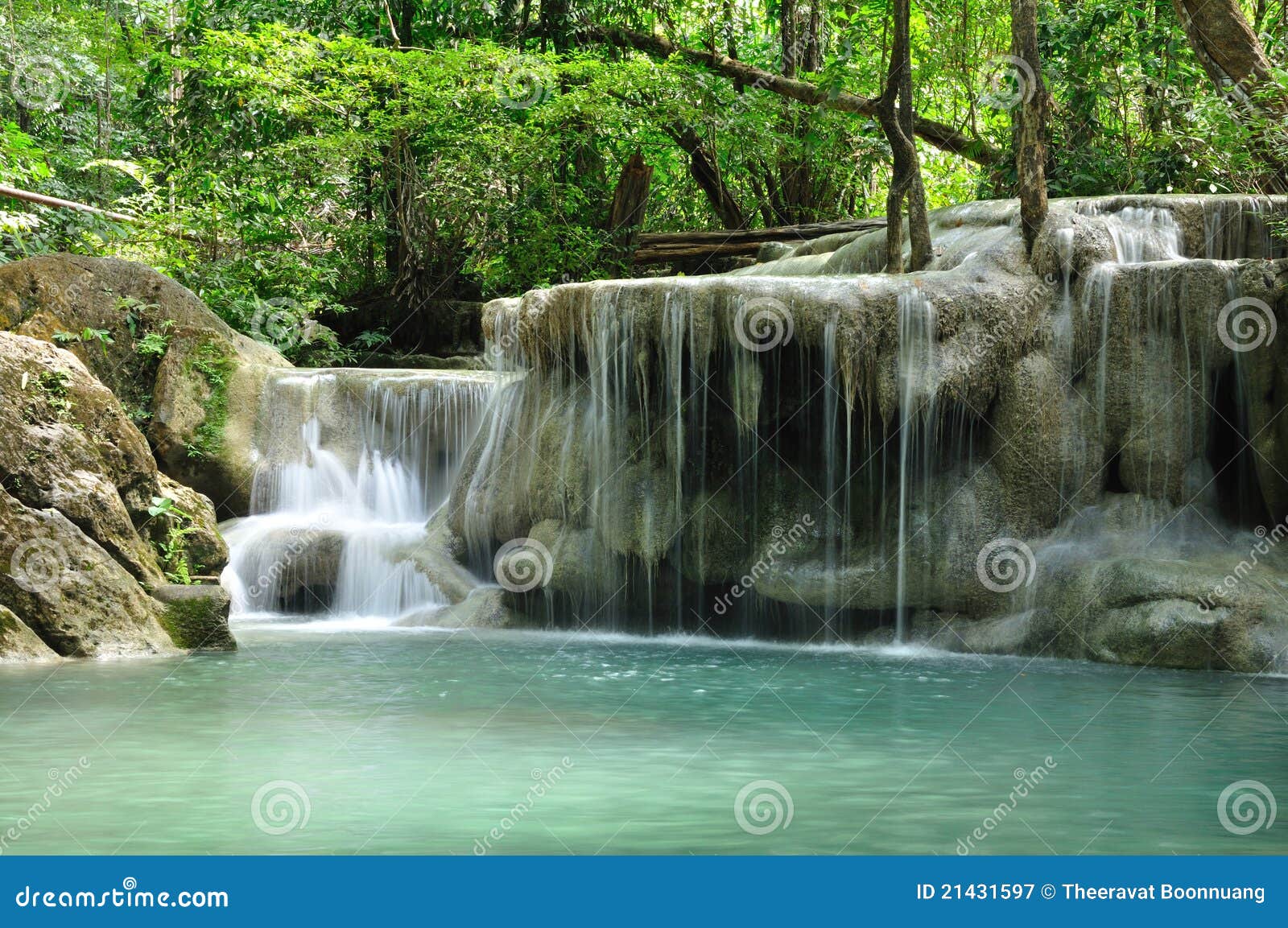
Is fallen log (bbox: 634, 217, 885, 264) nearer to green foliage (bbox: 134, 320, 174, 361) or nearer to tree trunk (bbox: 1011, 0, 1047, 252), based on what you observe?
tree trunk (bbox: 1011, 0, 1047, 252)

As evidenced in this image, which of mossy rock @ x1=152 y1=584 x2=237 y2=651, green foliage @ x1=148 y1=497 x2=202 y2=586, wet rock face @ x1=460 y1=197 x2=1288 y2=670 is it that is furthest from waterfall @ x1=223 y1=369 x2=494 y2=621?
mossy rock @ x1=152 y1=584 x2=237 y2=651

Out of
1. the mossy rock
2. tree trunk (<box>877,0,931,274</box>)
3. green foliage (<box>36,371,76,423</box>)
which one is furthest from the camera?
tree trunk (<box>877,0,931,274</box>)

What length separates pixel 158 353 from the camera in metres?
16.1

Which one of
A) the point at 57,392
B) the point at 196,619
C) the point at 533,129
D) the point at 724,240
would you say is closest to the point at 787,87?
the point at 724,240

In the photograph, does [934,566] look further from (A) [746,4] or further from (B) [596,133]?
(A) [746,4]

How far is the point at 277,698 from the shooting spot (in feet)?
28.3

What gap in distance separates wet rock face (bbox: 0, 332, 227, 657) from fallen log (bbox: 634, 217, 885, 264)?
415 inches

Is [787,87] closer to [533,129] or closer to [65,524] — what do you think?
[533,129]

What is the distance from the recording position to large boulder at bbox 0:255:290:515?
51.1 ft

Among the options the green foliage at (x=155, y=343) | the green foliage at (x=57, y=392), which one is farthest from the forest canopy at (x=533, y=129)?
the green foliage at (x=57, y=392)

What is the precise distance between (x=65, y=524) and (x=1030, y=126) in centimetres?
961

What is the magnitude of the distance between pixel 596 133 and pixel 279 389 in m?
7.07

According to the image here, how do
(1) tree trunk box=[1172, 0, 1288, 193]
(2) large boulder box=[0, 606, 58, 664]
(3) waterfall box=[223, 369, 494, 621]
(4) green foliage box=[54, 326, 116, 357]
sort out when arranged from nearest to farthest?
(2) large boulder box=[0, 606, 58, 664] < (1) tree trunk box=[1172, 0, 1288, 193] < (4) green foliage box=[54, 326, 116, 357] < (3) waterfall box=[223, 369, 494, 621]

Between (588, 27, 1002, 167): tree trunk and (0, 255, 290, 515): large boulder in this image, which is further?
(588, 27, 1002, 167): tree trunk
